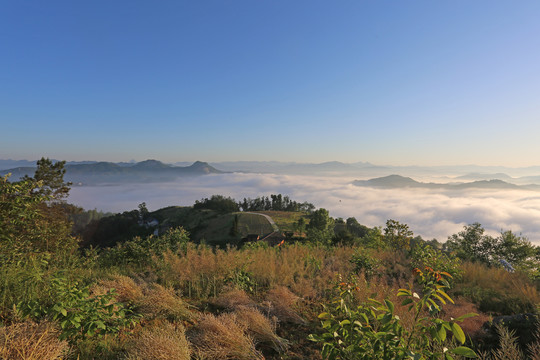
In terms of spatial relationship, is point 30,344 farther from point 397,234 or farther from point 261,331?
point 397,234

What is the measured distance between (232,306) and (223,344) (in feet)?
4.78

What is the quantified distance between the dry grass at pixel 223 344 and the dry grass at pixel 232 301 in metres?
1.16

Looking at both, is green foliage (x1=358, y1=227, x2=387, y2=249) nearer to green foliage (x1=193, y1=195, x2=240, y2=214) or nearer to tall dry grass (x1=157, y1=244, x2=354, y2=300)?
tall dry grass (x1=157, y1=244, x2=354, y2=300)

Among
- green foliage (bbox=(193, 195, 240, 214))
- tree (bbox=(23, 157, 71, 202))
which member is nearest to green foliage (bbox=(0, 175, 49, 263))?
tree (bbox=(23, 157, 71, 202))

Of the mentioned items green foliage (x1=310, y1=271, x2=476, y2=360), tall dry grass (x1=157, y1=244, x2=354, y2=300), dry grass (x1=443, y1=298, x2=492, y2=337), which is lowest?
dry grass (x1=443, y1=298, x2=492, y2=337)

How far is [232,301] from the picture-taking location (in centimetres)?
509

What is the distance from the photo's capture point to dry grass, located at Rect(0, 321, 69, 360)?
8.66 ft

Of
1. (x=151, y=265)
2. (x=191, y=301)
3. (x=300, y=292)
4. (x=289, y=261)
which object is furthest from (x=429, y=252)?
(x=151, y=265)

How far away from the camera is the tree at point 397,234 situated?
49.1ft

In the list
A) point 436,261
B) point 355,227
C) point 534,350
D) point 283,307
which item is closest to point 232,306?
point 283,307

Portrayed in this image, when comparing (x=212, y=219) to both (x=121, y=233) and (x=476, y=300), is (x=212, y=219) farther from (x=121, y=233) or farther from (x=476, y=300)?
(x=476, y=300)

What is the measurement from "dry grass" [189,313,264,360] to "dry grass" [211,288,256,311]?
3.79ft

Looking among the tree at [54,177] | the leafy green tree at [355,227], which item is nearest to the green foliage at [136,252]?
the tree at [54,177]

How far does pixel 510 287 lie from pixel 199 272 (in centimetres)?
941
